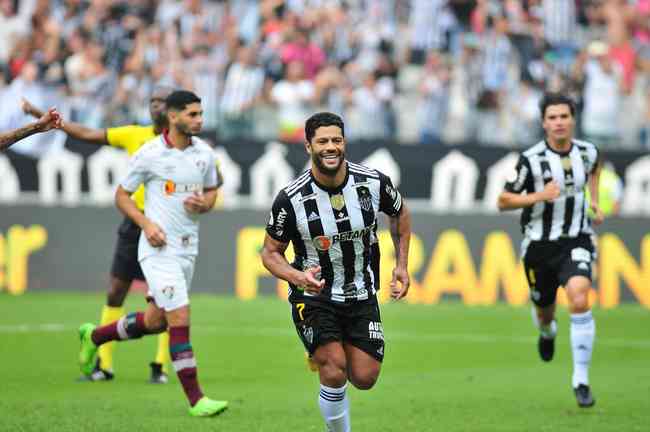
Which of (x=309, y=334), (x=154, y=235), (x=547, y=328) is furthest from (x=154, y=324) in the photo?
(x=547, y=328)

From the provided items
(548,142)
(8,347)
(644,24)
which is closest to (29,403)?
(8,347)

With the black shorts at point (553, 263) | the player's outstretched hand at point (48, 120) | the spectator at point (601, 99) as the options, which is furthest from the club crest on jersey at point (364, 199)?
the spectator at point (601, 99)

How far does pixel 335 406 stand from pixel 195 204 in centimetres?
292

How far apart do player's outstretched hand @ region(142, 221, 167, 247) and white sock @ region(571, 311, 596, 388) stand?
11.7 ft

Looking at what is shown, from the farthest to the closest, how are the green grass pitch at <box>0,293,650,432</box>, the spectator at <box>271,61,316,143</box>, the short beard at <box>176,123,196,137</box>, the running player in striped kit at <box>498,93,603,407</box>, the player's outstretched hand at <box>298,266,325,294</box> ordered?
the spectator at <box>271,61,316,143</box>, the running player in striped kit at <box>498,93,603,407</box>, the short beard at <box>176,123,196,137</box>, the green grass pitch at <box>0,293,650,432</box>, the player's outstretched hand at <box>298,266,325,294</box>

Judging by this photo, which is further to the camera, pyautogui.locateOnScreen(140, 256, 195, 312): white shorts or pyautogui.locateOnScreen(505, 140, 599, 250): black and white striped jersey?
pyautogui.locateOnScreen(505, 140, 599, 250): black and white striped jersey

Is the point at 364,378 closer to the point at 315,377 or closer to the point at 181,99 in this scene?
the point at 181,99

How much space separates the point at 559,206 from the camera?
1106 cm

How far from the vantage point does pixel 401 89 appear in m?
21.0

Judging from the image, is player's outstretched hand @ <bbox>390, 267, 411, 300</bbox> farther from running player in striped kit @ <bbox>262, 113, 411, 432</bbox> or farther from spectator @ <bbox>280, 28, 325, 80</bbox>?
spectator @ <bbox>280, 28, 325, 80</bbox>

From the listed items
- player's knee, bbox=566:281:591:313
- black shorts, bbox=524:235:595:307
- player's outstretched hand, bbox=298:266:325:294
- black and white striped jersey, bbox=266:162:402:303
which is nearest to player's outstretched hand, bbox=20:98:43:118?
black and white striped jersey, bbox=266:162:402:303

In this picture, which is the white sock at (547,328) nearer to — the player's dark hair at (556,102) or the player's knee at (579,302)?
the player's knee at (579,302)

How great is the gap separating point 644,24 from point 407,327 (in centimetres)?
921

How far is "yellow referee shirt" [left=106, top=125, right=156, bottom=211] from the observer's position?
37.7 ft
